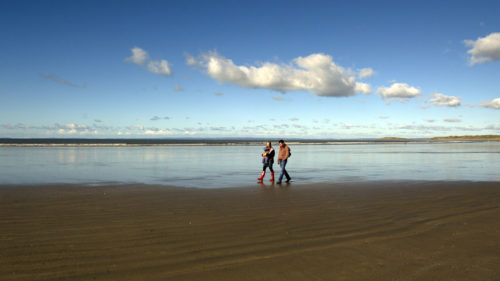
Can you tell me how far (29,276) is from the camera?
4746 millimetres

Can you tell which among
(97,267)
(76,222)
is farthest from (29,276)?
(76,222)

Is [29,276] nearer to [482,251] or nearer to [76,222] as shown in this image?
[76,222]

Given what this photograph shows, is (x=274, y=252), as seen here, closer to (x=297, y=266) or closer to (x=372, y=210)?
(x=297, y=266)

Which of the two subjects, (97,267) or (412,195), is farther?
(412,195)

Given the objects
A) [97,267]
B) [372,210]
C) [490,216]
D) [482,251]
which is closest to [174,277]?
[97,267]

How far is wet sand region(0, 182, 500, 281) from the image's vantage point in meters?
4.97

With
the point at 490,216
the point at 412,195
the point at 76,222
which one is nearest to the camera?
the point at 76,222

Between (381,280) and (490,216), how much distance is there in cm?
546

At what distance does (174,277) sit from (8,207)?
700cm

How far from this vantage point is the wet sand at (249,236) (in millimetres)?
4969

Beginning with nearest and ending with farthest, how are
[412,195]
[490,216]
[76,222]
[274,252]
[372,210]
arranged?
[274,252]
[76,222]
[490,216]
[372,210]
[412,195]

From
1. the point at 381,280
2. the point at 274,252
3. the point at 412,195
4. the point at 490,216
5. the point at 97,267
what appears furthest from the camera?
the point at 412,195

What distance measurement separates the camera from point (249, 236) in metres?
6.66

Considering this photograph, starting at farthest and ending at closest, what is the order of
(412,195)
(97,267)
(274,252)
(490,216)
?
(412,195)
(490,216)
(274,252)
(97,267)
